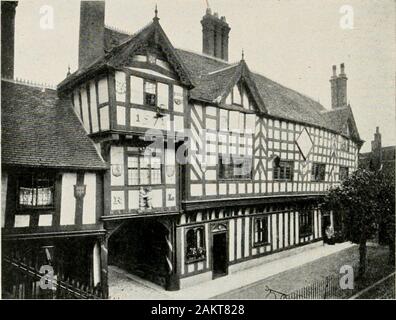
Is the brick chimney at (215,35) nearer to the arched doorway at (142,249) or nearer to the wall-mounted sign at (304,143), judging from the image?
the wall-mounted sign at (304,143)

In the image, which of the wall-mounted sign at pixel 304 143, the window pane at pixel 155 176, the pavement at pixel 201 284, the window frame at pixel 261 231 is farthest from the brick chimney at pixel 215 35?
the pavement at pixel 201 284

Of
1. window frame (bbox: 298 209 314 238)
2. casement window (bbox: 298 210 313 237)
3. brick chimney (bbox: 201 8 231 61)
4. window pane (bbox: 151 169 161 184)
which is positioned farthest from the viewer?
casement window (bbox: 298 210 313 237)

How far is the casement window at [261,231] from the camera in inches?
655

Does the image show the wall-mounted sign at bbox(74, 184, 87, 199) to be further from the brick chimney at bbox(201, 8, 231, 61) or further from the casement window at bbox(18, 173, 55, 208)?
the brick chimney at bbox(201, 8, 231, 61)

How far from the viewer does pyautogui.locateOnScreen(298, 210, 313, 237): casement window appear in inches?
774

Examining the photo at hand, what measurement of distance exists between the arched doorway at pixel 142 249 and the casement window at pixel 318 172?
11.1 meters

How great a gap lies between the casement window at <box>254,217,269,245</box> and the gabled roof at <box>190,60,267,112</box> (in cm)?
596

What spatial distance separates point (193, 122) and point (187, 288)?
6727 millimetres

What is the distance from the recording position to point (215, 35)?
18844 millimetres

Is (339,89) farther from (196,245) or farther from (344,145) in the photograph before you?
(196,245)

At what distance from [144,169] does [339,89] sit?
62.3 feet

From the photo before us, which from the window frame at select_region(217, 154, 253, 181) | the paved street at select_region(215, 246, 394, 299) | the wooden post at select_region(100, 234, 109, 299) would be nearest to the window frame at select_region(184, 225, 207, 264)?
the paved street at select_region(215, 246, 394, 299)

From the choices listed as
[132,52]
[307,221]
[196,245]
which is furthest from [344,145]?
[132,52]
